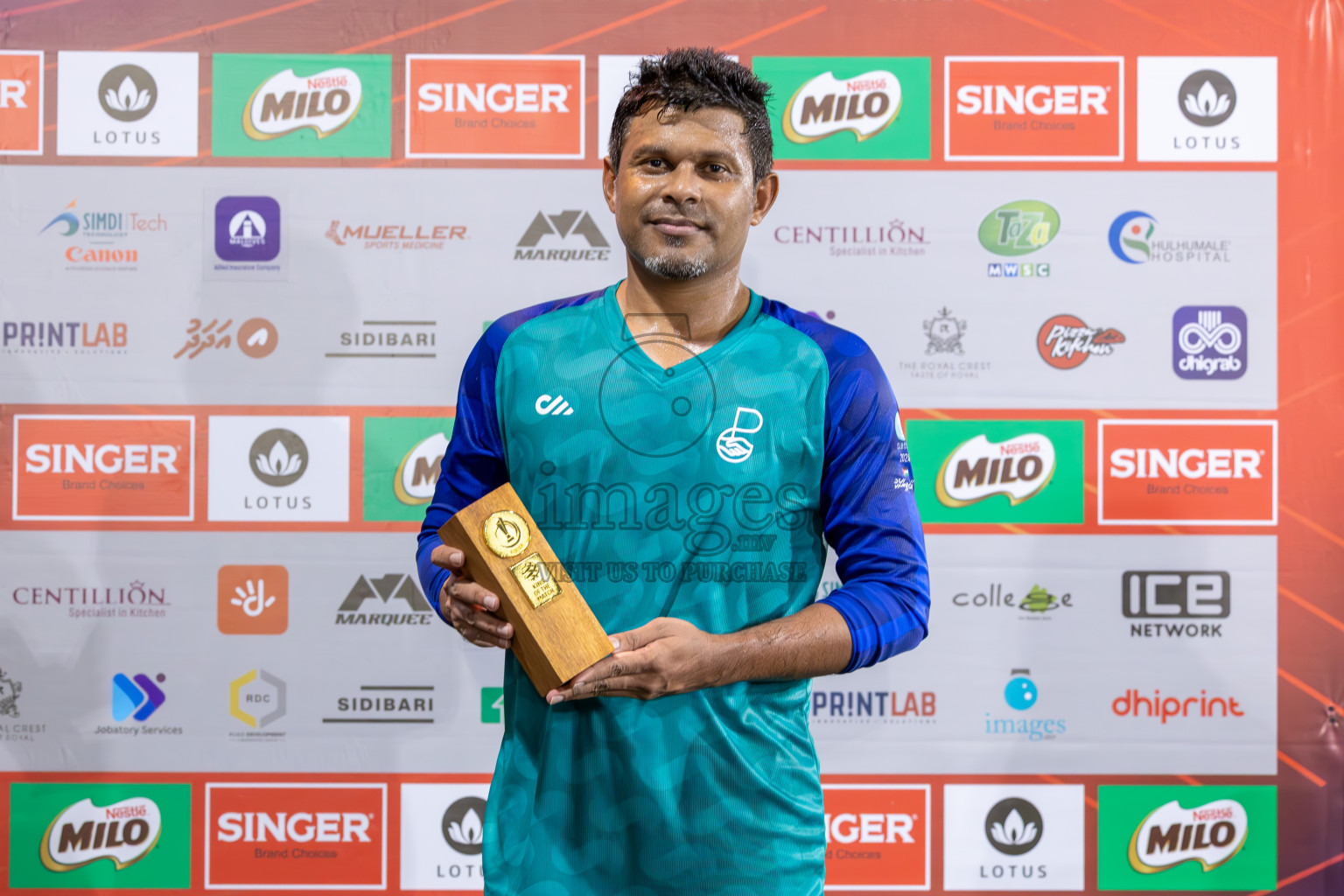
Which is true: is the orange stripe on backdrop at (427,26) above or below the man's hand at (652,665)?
above

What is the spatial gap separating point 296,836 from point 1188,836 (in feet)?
6.83

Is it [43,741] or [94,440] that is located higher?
[94,440]

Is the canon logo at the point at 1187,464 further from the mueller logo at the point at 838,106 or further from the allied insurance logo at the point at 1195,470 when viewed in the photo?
the mueller logo at the point at 838,106

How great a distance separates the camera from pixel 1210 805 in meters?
1.95

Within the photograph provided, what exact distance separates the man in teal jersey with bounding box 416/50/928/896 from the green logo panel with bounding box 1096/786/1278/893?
132 centimetres

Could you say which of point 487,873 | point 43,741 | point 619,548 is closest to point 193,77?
point 43,741

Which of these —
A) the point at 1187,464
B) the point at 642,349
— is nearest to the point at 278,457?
the point at 642,349

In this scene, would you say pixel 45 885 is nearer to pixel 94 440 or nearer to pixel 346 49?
pixel 94 440

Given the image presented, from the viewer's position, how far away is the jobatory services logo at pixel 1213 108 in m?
1.94

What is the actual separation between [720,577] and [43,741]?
1.89m

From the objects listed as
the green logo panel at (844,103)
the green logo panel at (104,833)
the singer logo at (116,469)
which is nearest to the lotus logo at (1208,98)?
the green logo panel at (844,103)

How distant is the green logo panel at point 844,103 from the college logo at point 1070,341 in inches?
21.3

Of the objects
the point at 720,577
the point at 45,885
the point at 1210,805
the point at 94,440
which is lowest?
the point at 45,885

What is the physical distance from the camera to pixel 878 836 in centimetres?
195
